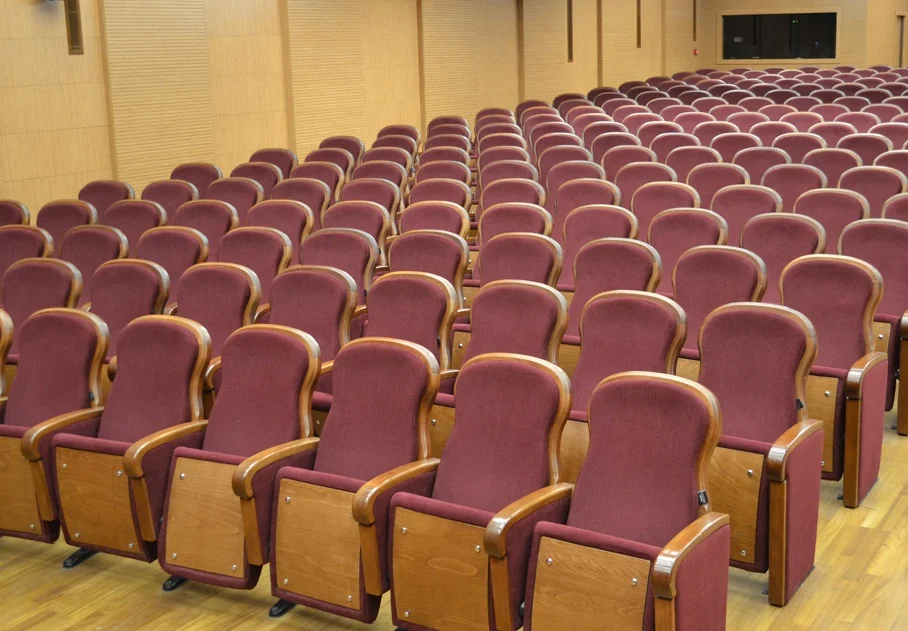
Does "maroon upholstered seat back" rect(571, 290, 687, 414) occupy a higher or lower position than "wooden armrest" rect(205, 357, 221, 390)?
higher

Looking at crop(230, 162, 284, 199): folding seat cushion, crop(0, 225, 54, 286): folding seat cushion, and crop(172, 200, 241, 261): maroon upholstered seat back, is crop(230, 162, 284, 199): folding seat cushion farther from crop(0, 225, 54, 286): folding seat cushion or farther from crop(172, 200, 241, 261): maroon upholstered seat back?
crop(0, 225, 54, 286): folding seat cushion

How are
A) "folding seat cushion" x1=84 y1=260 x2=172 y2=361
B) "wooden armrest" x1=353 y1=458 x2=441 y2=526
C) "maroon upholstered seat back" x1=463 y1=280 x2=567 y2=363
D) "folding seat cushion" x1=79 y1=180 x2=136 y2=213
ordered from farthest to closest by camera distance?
"folding seat cushion" x1=79 y1=180 x2=136 y2=213
"folding seat cushion" x1=84 y1=260 x2=172 y2=361
"maroon upholstered seat back" x1=463 y1=280 x2=567 y2=363
"wooden armrest" x1=353 y1=458 x2=441 y2=526

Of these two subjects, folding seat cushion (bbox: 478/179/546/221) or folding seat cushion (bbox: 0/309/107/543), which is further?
folding seat cushion (bbox: 478/179/546/221)

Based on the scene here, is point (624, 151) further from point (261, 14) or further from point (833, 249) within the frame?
point (261, 14)

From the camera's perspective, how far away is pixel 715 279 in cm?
187

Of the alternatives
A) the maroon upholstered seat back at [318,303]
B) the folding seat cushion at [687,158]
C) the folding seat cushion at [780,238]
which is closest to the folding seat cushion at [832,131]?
the folding seat cushion at [687,158]

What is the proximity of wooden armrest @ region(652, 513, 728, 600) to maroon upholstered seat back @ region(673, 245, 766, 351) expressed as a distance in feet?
2.35

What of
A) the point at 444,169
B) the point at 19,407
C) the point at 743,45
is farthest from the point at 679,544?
the point at 743,45

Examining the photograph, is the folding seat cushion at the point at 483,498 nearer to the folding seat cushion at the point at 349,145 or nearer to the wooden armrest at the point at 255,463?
the wooden armrest at the point at 255,463

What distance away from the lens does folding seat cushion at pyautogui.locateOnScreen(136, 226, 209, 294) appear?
242 centimetres

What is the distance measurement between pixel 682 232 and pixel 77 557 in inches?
53.3

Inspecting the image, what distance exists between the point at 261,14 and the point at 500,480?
3.75 m

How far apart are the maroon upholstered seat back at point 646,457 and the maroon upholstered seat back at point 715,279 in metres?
0.60

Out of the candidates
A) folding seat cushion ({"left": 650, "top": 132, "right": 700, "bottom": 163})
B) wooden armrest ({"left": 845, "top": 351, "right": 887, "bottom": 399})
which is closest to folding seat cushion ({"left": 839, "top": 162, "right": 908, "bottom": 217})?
folding seat cushion ({"left": 650, "top": 132, "right": 700, "bottom": 163})
